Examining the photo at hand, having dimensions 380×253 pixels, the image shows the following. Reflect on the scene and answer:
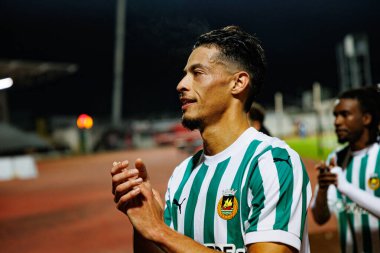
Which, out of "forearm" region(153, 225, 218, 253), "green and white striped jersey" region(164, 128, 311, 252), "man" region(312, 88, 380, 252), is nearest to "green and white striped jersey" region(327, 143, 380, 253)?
"man" region(312, 88, 380, 252)

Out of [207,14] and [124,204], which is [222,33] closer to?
[207,14]

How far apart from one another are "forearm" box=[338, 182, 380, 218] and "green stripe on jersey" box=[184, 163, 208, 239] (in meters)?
1.37

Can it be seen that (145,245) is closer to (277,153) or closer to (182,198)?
(182,198)

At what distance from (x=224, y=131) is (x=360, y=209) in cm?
178

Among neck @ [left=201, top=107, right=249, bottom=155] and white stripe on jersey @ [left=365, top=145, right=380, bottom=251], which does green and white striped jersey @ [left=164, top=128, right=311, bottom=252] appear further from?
white stripe on jersey @ [left=365, top=145, right=380, bottom=251]

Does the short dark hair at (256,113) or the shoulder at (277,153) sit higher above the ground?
the short dark hair at (256,113)

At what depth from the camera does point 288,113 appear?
166 ft

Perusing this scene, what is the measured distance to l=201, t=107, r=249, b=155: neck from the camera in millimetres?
1929

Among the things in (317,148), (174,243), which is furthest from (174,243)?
(317,148)

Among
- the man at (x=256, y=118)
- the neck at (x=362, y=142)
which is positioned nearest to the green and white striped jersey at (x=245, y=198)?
the neck at (x=362, y=142)

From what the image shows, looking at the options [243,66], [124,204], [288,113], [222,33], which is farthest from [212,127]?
[288,113]

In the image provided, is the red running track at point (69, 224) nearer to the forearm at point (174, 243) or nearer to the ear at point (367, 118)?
the ear at point (367, 118)

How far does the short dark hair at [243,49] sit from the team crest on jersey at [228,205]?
0.47 meters

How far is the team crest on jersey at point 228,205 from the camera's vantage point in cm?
167
